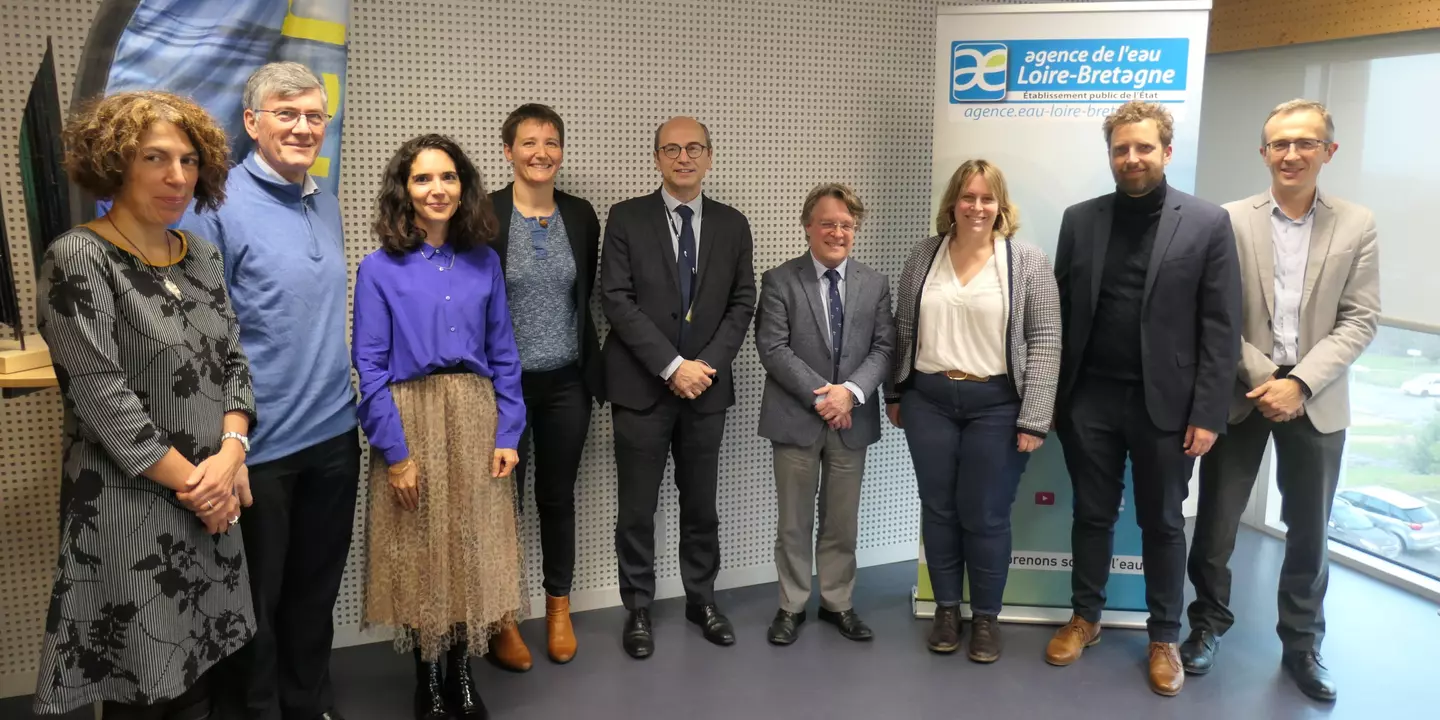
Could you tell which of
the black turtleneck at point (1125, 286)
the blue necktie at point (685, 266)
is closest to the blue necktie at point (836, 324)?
the blue necktie at point (685, 266)

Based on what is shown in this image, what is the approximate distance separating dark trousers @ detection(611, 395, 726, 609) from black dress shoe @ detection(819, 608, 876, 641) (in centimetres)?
53

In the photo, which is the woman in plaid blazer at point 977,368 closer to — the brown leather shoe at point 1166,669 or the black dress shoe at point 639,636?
the brown leather shoe at point 1166,669

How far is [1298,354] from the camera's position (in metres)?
3.25

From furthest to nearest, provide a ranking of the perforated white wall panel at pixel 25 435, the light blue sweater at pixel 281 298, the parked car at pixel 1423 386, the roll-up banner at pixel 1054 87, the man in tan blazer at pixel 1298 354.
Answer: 1. the parked car at pixel 1423 386
2. the roll-up banner at pixel 1054 87
3. the man in tan blazer at pixel 1298 354
4. the perforated white wall panel at pixel 25 435
5. the light blue sweater at pixel 281 298

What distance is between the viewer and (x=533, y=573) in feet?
13.1

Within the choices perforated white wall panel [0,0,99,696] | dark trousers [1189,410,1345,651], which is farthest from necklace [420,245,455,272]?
dark trousers [1189,410,1345,651]

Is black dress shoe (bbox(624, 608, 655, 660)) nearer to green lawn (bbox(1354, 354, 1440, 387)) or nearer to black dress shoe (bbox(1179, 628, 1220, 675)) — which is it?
black dress shoe (bbox(1179, 628, 1220, 675))

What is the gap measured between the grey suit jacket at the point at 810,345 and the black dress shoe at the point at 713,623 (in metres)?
0.77

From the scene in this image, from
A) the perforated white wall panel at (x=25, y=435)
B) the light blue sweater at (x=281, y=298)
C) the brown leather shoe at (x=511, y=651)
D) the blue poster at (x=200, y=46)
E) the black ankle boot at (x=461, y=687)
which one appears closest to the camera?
the light blue sweater at (x=281, y=298)

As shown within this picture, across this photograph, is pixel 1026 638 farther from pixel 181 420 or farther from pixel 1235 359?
pixel 181 420

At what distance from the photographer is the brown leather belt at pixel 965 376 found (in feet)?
11.0

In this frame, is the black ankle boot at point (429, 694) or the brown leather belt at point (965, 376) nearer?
the black ankle boot at point (429, 694)

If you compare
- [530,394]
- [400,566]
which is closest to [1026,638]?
[530,394]

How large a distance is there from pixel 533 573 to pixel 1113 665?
2280 millimetres
